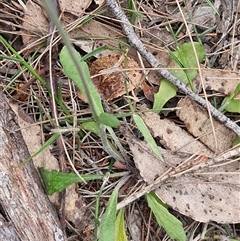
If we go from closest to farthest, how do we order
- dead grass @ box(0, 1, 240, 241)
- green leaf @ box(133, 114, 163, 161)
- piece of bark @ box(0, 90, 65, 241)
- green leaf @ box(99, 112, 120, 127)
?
green leaf @ box(99, 112, 120, 127) → piece of bark @ box(0, 90, 65, 241) → green leaf @ box(133, 114, 163, 161) → dead grass @ box(0, 1, 240, 241)

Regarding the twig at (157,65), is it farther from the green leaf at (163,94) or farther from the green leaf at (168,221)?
the green leaf at (168,221)

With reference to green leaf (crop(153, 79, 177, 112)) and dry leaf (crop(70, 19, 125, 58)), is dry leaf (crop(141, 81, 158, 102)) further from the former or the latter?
dry leaf (crop(70, 19, 125, 58))

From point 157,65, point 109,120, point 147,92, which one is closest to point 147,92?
point 147,92

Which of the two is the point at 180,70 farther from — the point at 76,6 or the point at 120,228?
the point at 120,228

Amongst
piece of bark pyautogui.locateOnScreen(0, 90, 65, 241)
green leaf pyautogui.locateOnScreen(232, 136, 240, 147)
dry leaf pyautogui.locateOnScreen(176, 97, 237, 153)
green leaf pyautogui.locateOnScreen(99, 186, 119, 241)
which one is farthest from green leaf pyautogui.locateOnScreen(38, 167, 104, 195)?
green leaf pyautogui.locateOnScreen(232, 136, 240, 147)

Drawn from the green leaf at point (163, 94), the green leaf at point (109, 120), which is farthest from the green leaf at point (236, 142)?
the green leaf at point (109, 120)

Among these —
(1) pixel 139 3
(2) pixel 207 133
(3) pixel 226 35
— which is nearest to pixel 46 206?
(2) pixel 207 133

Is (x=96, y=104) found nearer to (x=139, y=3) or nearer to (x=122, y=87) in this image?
(x=122, y=87)
